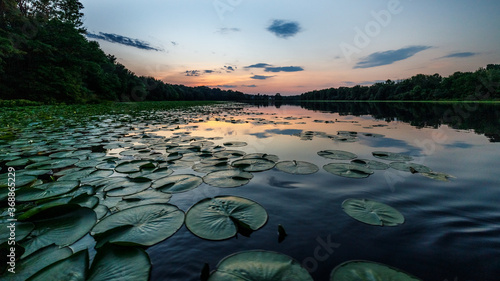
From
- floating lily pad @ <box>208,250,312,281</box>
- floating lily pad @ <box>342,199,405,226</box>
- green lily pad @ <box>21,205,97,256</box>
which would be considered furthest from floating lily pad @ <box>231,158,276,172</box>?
green lily pad @ <box>21,205,97,256</box>

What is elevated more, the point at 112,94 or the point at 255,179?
the point at 112,94

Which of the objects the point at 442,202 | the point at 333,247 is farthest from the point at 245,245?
the point at 442,202

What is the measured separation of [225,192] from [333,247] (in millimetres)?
1159

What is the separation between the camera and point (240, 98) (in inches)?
4304

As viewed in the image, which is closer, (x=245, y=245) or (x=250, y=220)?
(x=245, y=245)

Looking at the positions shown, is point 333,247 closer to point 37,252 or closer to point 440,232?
point 440,232

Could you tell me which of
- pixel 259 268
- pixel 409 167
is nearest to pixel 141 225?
pixel 259 268

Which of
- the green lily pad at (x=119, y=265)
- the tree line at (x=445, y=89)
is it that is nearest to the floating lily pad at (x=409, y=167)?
the green lily pad at (x=119, y=265)

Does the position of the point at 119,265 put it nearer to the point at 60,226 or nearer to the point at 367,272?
the point at 60,226

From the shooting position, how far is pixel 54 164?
8.56 feet

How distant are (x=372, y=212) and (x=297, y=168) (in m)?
1.19

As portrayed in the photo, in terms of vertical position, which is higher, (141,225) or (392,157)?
(392,157)

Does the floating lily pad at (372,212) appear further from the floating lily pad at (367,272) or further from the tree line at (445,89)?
the tree line at (445,89)

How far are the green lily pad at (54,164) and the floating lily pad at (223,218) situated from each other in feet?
7.53
